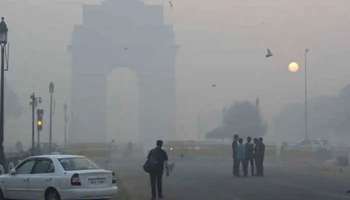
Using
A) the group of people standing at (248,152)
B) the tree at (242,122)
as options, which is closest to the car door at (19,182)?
the group of people standing at (248,152)

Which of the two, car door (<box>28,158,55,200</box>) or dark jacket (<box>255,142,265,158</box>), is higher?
dark jacket (<box>255,142,265,158</box>)

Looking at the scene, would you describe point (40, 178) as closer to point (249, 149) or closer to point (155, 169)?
point (155, 169)

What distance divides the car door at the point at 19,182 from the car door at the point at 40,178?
0.22 m

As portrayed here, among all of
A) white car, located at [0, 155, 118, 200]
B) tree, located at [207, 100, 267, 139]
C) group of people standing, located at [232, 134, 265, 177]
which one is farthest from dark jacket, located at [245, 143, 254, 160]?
tree, located at [207, 100, 267, 139]

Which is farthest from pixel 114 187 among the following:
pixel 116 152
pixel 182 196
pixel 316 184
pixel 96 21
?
pixel 96 21

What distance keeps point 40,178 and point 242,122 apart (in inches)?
4395

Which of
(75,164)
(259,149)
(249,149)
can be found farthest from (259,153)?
(75,164)

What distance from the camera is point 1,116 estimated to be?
30.3m

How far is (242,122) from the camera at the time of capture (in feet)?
429

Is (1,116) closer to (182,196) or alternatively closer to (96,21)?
(182,196)

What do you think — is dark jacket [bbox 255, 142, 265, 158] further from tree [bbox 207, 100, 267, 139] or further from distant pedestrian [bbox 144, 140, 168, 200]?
tree [bbox 207, 100, 267, 139]

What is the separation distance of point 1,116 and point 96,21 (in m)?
70.4

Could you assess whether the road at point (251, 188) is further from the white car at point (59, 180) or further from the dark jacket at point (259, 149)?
the white car at point (59, 180)

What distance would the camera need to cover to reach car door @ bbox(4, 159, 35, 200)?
2052 cm
